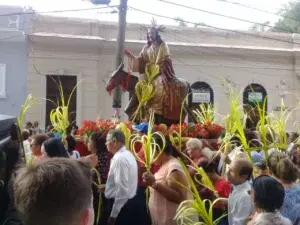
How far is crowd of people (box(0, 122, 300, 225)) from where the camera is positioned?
6.54ft

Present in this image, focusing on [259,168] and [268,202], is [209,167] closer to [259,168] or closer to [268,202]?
[259,168]

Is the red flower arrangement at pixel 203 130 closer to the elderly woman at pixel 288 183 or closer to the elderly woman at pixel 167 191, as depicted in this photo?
the elderly woman at pixel 167 191

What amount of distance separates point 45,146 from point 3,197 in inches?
66.2

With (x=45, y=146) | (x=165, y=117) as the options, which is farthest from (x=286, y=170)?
(x=165, y=117)

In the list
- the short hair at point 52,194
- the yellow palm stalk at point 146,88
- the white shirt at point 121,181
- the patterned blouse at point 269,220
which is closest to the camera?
the short hair at point 52,194

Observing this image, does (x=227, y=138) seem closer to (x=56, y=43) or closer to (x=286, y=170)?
(x=286, y=170)

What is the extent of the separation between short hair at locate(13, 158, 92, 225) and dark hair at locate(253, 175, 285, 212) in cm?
164

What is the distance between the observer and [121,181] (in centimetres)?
540

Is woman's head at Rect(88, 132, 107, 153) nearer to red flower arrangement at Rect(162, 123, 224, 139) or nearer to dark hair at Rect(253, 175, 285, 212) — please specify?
red flower arrangement at Rect(162, 123, 224, 139)

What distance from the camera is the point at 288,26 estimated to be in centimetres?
4041

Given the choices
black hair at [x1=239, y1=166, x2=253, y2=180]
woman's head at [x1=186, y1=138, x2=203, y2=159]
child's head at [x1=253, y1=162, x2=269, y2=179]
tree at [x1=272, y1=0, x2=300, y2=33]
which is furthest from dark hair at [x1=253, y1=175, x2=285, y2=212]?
tree at [x1=272, y1=0, x2=300, y2=33]

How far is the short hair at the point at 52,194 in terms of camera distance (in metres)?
1.97

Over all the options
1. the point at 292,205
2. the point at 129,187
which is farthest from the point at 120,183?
the point at 292,205

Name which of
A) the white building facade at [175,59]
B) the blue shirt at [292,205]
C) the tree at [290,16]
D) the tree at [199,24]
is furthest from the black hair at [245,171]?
the tree at [290,16]
